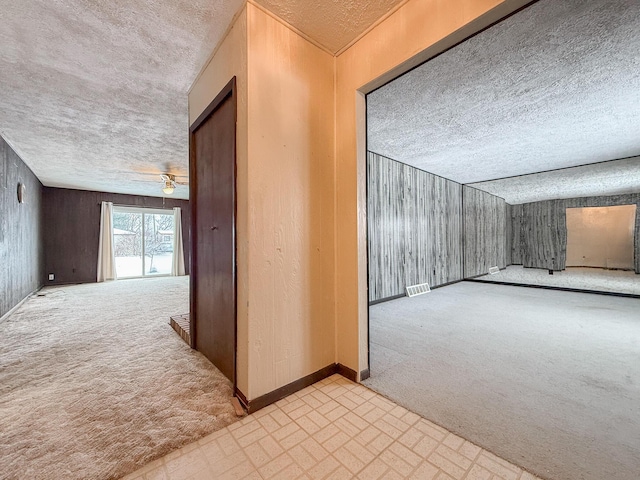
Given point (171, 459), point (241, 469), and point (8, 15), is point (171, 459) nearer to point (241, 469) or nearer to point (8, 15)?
point (241, 469)

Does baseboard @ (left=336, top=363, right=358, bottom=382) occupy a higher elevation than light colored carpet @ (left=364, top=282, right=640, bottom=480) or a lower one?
higher

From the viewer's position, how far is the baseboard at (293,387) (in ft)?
5.09

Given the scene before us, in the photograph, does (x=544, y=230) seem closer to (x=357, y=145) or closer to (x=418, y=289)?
(x=418, y=289)

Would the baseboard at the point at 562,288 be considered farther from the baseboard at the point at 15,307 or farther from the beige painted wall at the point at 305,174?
the baseboard at the point at 15,307

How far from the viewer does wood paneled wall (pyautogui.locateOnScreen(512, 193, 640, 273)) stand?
8393 millimetres

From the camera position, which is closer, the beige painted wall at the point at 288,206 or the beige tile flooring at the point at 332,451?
the beige tile flooring at the point at 332,451

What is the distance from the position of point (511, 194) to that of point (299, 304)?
9003 millimetres

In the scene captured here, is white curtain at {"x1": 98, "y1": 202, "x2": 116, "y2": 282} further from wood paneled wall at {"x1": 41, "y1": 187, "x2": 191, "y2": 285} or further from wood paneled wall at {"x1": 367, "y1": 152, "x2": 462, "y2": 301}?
wood paneled wall at {"x1": 367, "y1": 152, "x2": 462, "y2": 301}

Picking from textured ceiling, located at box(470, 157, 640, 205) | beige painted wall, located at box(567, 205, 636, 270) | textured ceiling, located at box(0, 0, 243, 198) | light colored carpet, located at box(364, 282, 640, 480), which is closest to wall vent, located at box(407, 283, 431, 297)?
light colored carpet, located at box(364, 282, 640, 480)

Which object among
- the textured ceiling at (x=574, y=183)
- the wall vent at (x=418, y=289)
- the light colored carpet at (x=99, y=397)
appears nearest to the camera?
the light colored carpet at (x=99, y=397)

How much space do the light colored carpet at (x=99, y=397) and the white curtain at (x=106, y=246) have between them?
4.18m

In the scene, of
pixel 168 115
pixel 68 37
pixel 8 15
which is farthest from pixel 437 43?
pixel 168 115

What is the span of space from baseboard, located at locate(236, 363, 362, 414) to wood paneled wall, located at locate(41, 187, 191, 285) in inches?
231

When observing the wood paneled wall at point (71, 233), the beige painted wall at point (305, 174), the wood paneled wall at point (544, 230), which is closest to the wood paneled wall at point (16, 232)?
Answer: the wood paneled wall at point (71, 233)
